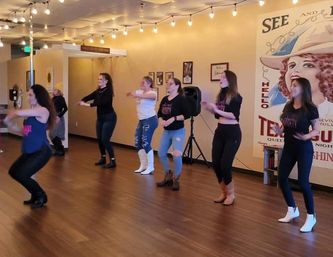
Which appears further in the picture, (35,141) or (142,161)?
(142,161)

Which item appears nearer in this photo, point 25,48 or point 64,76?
point 64,76

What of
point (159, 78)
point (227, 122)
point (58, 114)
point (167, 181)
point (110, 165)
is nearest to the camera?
point (227, 122)

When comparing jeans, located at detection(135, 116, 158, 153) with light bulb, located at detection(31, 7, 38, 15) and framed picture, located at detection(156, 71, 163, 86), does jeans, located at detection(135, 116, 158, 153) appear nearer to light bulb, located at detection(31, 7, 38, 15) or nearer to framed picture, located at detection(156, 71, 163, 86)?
framed picture, located at detection(156, 71, 163, 86)

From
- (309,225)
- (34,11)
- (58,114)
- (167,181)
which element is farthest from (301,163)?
(34,11)

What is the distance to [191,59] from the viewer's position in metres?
7.43

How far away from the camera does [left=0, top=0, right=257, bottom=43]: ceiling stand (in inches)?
257

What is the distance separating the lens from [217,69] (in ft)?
22.6

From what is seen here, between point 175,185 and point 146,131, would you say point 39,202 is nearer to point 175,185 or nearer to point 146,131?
point 175,185

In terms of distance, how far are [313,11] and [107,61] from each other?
567 cm

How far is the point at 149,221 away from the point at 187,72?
4192 mm

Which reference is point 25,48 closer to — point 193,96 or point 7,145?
point 7,145

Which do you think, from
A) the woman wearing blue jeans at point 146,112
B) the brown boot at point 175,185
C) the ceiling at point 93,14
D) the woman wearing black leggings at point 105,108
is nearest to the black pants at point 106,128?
the woman wearing black leggings at point 105,108

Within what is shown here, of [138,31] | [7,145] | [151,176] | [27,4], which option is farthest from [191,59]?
[7,145]

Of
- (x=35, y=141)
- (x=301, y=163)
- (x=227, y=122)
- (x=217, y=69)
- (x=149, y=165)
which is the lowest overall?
(x=149, y=165)
